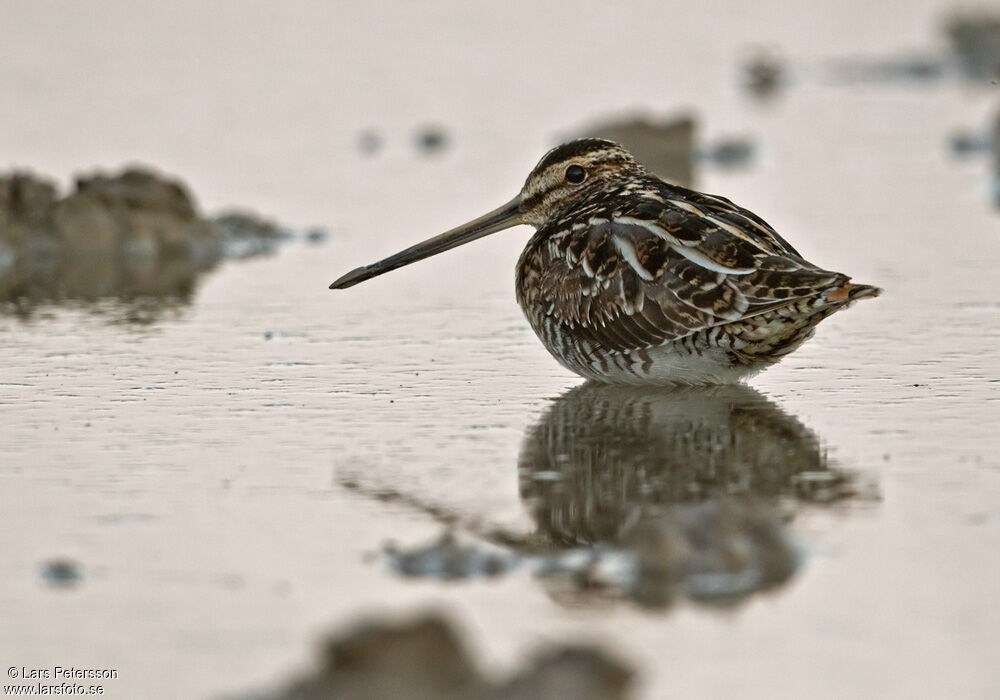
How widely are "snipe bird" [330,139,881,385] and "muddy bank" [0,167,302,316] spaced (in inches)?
138

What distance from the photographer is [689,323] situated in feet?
24.7

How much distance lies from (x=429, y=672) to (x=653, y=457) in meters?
2.69

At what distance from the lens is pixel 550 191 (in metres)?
8.88

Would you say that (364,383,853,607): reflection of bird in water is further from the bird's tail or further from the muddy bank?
the muddy bank

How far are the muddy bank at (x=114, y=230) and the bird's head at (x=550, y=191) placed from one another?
239 cm

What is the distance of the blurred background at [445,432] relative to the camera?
475cm

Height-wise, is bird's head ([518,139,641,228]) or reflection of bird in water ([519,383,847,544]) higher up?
bird's head ([518,139,641,228])

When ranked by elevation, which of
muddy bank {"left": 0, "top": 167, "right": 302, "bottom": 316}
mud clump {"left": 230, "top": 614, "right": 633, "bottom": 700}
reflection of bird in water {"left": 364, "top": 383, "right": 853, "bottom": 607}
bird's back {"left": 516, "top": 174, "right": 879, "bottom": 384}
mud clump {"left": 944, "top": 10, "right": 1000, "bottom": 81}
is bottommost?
mud clump {"left": 230, "top": 614, "right": 633, "bottom": 700}

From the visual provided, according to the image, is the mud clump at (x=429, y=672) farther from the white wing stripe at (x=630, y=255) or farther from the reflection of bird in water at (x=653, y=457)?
the white wing stripe at (x=630, y=255)

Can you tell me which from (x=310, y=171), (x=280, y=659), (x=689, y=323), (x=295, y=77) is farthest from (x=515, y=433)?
(x=295, y=77)

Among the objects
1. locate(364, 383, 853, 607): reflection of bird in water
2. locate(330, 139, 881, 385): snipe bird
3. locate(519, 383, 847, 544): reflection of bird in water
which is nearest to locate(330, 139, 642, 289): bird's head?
locate(330, 139, 881, 385): snipe bird

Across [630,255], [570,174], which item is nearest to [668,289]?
[630,255]

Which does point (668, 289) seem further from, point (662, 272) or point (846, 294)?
point (846, 294)

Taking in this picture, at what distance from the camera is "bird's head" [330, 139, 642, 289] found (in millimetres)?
8836
